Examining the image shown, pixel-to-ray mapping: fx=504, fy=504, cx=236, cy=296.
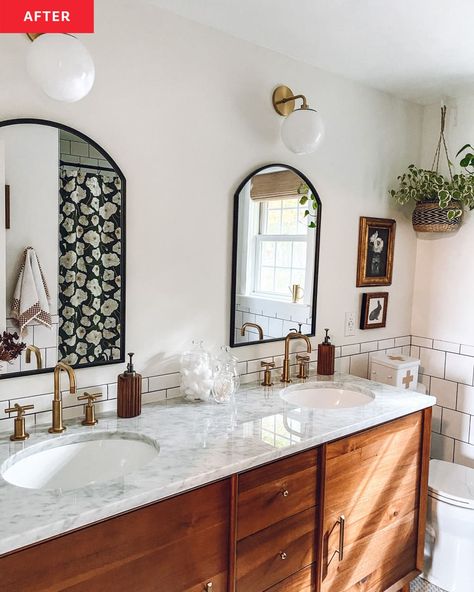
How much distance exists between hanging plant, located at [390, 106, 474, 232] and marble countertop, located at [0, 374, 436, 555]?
937mm

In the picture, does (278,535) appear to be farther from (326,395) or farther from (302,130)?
(302,130)

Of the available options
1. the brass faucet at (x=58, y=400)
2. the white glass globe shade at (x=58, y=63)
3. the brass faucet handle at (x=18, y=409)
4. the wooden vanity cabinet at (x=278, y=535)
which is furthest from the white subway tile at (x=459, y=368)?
the white glass globe shade at (x=58, y=63)

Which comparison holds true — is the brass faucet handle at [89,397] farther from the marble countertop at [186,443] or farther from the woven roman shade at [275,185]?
the woven roman shade at [275,185]

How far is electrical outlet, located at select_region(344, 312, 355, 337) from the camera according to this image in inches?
101

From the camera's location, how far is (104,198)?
1.72 m

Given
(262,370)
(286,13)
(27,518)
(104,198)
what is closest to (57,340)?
(104,198)

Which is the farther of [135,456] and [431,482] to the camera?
[431,482]

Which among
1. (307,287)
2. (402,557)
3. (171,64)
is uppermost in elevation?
(171,64)

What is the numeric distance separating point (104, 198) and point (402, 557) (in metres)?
1.84

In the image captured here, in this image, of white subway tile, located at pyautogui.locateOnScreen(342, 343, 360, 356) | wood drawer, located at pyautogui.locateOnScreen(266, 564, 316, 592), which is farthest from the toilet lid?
wood drawer, located at pyautogui.locateOnScreen(266, 564, 316, 592)

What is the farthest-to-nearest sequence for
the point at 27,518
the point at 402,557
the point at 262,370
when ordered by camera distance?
the point at 262,370 < the point at 402,557 < the point at 27,518

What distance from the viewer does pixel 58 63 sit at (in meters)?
1.37

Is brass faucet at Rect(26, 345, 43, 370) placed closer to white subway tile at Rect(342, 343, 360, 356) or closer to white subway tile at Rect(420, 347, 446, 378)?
white subway tile at Rect(342, 343, 360, 356)

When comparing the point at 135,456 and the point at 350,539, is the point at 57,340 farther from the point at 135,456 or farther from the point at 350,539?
the point at 350,539
